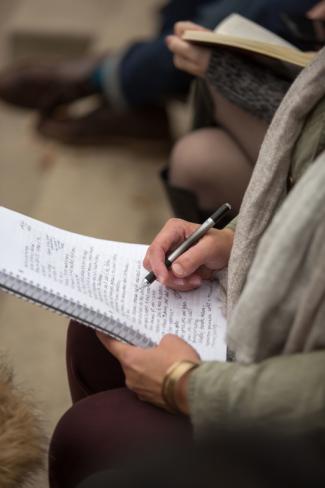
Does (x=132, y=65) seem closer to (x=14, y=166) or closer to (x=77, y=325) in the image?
(x=14, y=166)

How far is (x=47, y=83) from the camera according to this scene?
2.05 metres

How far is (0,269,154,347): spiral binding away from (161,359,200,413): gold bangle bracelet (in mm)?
86

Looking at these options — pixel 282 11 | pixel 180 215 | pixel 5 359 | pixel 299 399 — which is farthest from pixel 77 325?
pixel 282 11

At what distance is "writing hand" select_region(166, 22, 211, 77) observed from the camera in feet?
3.92

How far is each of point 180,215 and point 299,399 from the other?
0.79 meters

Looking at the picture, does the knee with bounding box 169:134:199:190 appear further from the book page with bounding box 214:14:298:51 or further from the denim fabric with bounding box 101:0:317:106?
the denim fabric with bounding box 101:0:317:106

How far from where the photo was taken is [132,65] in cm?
178

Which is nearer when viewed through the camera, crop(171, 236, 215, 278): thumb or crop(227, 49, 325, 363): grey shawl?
crop(227, 49, 325, 363): grey shawl

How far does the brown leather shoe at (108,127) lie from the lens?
6.63 ft

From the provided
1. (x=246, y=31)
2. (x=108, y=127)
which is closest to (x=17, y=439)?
(x=246, y=31)

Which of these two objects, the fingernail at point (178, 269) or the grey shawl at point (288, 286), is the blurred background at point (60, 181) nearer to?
the fingernail at point (178, 269)

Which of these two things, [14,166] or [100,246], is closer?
[100,246]

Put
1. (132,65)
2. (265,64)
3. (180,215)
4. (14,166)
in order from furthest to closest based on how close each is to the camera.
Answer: (14,166) < (132,65) < (180,215) < (265,64)

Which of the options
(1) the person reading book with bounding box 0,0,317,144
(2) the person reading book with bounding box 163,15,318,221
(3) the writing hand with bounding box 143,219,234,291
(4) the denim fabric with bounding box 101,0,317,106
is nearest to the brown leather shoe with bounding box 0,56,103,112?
(1) the person reading book with bounding box 0,0,317,144
